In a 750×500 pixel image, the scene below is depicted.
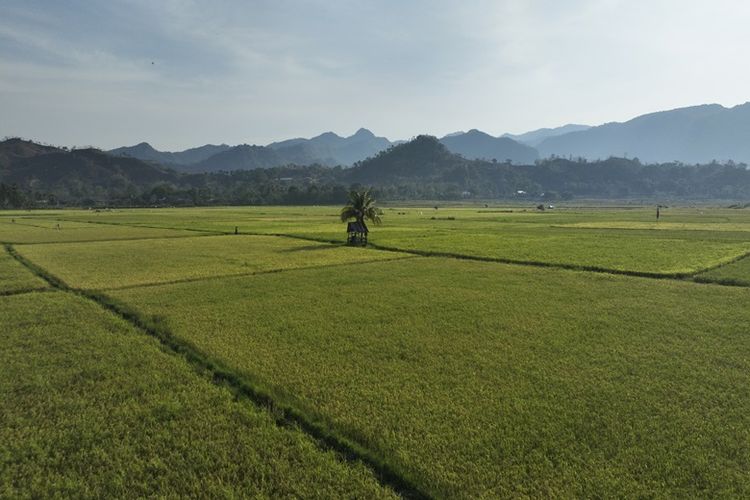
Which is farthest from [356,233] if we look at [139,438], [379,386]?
[139,438]

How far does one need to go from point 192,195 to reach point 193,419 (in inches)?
5559

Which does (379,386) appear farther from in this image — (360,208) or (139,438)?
(360,208)

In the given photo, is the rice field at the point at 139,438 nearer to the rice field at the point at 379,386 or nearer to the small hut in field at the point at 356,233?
the rice field at the point at 379,386

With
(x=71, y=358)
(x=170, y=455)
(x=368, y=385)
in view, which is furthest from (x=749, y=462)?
(x=71, y=358)

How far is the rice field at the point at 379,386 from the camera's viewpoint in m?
6.65

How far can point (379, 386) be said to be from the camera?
944cm

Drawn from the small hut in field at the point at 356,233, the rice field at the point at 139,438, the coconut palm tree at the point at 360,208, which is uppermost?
the coconut palm tree at the point at 360,208

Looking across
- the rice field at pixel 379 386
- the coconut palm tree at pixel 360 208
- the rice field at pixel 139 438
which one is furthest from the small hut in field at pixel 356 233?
the rice field at pixel 139 438

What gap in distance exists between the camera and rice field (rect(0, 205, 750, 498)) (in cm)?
665

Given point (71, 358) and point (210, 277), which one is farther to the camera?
point (210, 277)

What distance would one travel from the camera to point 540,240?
37.4m

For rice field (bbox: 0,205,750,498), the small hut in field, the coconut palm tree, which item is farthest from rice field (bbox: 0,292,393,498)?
the coconut palm tree

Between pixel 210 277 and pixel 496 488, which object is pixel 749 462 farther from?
pixel 210 277

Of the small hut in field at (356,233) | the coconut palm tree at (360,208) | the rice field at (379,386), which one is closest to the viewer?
the rice field at (379,386)
